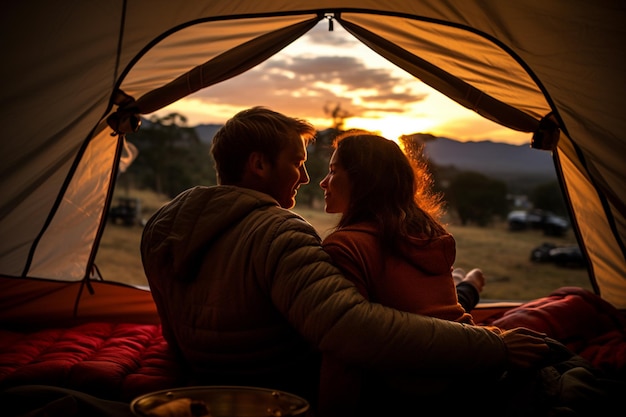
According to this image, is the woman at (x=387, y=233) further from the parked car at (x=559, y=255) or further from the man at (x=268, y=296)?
the parked car at (x=559, y=255)

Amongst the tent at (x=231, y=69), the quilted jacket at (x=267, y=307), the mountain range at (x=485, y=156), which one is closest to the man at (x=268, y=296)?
the quilted jacket at (x=267, y=307)

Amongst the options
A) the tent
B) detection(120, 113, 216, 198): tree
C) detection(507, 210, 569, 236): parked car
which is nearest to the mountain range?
detection(120, 113, 216, 198): tree

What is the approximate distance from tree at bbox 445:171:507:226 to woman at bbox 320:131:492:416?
8.89 ft

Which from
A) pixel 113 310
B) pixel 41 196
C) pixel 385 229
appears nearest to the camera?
pixel 385 229

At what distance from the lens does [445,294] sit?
5.81ft

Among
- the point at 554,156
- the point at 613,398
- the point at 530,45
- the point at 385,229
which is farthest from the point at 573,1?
the point at 613,398

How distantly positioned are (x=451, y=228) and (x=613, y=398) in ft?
10.4

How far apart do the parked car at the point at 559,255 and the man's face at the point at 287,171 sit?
3127mm

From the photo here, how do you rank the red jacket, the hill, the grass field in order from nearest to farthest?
the red jacket, the hill, the grass field

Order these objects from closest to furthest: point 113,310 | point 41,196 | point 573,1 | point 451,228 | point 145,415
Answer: point 145,415 → point 573,1 → point 41,196 → point 113,310 → point 451,228

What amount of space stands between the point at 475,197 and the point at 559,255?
2.25 feet

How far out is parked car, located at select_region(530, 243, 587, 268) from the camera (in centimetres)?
464

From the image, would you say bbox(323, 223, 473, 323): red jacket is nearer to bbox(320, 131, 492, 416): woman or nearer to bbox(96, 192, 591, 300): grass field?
bbox(320, 131, 492, 416): woman

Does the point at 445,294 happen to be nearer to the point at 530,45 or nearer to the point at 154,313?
the point at 530,45
